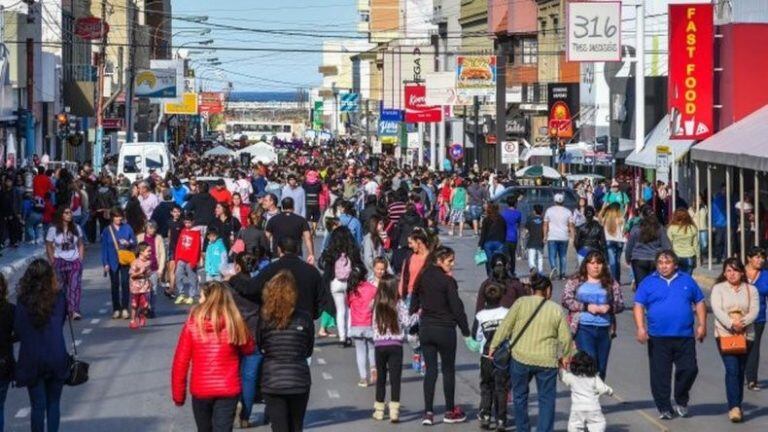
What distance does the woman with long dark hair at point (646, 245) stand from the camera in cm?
2297

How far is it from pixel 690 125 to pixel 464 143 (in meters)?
47.2

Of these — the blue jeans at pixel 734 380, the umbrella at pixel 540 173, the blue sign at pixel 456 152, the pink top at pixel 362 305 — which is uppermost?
the blue sign at pixel 456 152

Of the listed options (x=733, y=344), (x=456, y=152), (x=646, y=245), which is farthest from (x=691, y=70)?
(x=456, y=152)

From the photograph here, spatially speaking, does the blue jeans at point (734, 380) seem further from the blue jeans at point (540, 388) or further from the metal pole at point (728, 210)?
the metal pole at point (728, 210)

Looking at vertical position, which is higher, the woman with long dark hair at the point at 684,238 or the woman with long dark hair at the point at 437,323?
the woman with long dark hair at the point at 684,238

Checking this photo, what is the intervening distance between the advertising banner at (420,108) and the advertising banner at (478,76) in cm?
1105

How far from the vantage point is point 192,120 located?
545ft

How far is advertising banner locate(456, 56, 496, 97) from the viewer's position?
6975cm

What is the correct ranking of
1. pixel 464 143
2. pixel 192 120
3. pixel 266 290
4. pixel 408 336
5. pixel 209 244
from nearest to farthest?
pixel 266 290 < pixel 408 336 < pixel 209 244 < pixel 464 143 < pixel 192 120

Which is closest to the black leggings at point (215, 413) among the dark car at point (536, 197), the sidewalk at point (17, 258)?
the sidewalk at point (17, 258)

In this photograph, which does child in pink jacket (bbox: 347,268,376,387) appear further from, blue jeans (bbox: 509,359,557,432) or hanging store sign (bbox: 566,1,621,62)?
hanging store sign (bbox: 566,1,621,62)

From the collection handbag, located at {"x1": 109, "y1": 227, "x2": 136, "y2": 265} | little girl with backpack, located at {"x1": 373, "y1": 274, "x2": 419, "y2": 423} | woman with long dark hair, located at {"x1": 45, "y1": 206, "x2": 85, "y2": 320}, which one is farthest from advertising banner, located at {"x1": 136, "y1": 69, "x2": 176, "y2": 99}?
little girl with backpack, located at {"x1": 373, "y1": 274, "x2": 419, "y2": 423}

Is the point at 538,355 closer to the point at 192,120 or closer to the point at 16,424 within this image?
the point at 16,424

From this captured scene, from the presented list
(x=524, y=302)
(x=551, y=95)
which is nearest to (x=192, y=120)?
(x=551, y=95)
